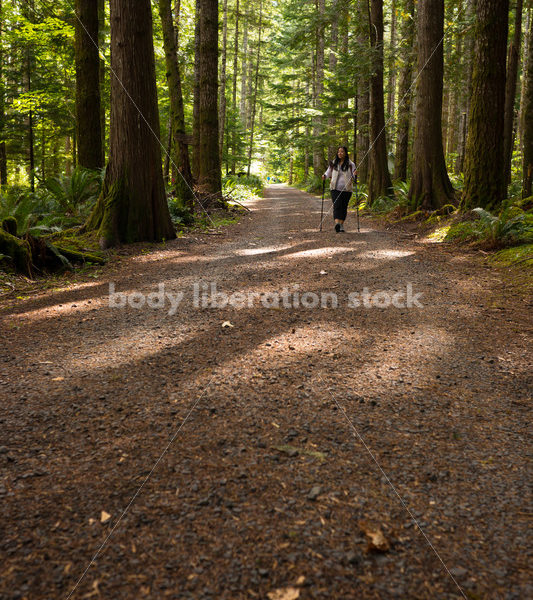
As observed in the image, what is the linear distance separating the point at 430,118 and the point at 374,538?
41.0ft

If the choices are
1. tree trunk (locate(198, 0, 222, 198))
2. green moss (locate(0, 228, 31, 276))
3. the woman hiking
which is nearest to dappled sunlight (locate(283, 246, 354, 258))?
the woman hiking

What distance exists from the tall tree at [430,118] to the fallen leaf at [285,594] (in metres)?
11.6

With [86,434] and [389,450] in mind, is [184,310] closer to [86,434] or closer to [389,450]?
[86,434]

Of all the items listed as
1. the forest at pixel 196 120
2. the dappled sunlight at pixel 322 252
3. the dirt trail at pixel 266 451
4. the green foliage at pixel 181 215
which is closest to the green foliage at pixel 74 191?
the forest at pixel 196 120

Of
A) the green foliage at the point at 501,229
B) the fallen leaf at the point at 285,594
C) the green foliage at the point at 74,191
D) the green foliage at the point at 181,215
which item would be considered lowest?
the fallen leaf at the point at 285,594

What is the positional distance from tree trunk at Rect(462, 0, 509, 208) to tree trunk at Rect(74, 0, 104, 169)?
9035 millimetres

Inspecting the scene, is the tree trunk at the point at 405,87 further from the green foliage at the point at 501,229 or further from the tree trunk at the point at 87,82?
the tree trunk at the point at 87,82

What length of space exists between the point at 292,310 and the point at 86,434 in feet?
9.41

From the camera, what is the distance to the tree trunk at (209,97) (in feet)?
46.8

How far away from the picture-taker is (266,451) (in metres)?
2.49

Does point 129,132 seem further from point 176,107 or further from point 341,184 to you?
point 176,107

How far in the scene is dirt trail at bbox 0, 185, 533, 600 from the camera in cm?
175

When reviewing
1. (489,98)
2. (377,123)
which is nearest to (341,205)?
(489,98)

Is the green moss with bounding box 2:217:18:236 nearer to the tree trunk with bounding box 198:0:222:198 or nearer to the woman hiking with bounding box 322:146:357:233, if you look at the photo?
the woman hiking with bounding box 322:146:357:233
